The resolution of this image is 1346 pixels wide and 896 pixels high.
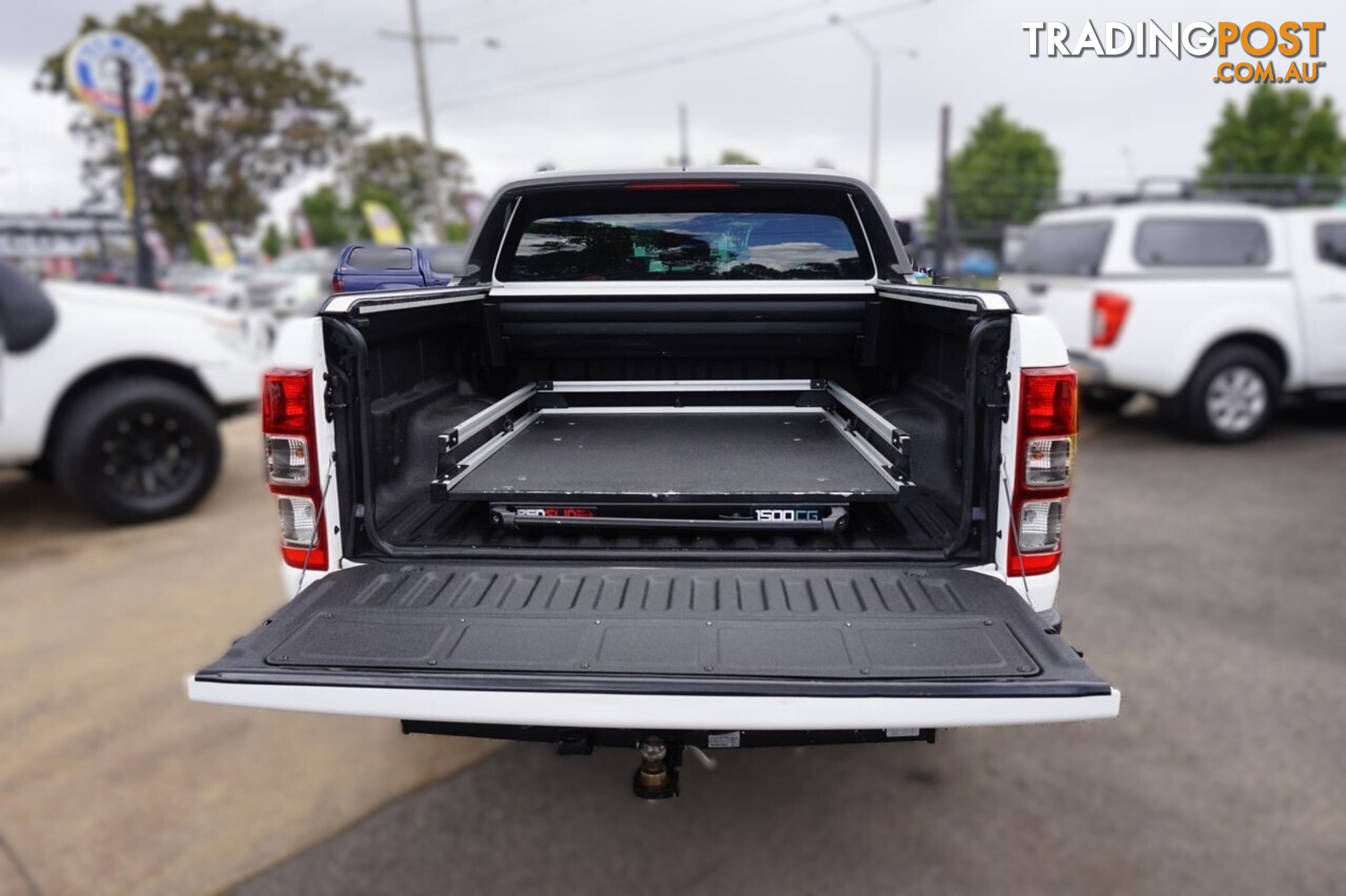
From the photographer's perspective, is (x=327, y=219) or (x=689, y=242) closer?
(x=689, y=242)

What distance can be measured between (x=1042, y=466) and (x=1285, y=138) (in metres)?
39.6

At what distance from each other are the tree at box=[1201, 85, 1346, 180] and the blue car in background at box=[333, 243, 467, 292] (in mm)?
36170

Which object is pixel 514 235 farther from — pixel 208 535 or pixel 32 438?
pixel 32 438

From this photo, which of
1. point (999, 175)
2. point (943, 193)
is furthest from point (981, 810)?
point (999, 175)

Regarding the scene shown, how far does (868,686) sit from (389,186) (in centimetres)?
5544

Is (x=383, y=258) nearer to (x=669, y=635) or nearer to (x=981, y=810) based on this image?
(x=669, y=635)

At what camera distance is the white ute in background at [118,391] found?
566 cm

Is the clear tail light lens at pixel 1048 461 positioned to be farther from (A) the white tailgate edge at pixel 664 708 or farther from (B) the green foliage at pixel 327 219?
(B) the green foliage at pixel 327 219

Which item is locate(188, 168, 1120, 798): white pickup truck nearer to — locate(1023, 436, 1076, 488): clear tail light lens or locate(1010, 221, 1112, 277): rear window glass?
locate(1023, 436, 1076, 488): clear tail light lens

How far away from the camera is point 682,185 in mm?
3531

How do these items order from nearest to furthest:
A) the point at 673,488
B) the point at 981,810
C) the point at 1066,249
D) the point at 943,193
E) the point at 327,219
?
1. the point at 673,488
2. the point at 981,810
3. the point at 1066,249
4. the point at 943,193
5. the point at 327,219

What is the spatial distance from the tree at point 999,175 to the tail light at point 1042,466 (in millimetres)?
42844

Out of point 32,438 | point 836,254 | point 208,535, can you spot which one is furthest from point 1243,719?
point 32,438

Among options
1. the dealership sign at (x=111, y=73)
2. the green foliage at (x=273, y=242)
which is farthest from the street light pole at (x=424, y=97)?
the green foliage at (x=273, y=242)
